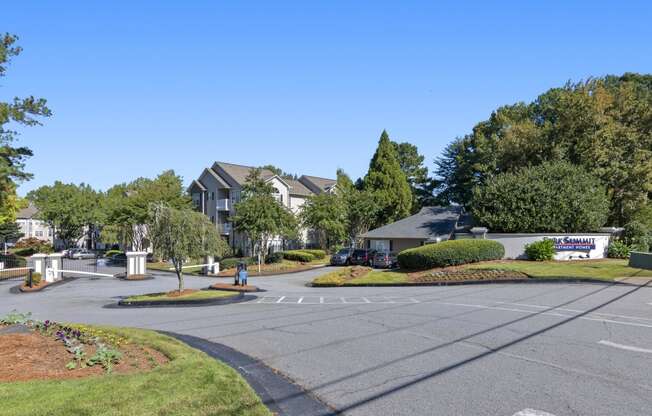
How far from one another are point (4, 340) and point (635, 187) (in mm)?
37971

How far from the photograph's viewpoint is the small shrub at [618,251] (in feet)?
98.5

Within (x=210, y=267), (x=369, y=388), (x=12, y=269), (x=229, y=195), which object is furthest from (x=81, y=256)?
(x=369, y=388)

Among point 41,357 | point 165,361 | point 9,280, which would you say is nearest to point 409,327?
point 165,361

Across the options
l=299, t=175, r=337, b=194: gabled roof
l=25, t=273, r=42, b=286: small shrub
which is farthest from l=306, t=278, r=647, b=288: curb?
l=299, t=175, r=337, b=194: gabled roof

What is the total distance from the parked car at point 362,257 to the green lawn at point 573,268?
15.5m

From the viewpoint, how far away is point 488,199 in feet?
112

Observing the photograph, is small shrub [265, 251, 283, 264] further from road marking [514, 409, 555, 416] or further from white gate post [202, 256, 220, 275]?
road marking [514, 409, 555, 416]

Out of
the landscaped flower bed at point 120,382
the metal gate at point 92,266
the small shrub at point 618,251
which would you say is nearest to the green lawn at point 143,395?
the landscaped flower bed at point 120,382

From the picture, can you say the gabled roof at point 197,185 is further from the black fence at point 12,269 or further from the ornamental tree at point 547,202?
the ornamental tree at point 547,202

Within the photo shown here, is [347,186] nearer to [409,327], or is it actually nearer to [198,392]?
[409,327]

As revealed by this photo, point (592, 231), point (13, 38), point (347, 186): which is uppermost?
point (13, 38)

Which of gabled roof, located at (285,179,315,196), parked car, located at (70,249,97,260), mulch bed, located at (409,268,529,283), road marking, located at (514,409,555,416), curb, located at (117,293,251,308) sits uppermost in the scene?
gabled roof, located at (285,179,315,196)

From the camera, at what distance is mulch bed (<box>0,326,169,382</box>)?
809 centimetres

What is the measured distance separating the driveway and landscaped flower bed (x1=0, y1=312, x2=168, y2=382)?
246cm
